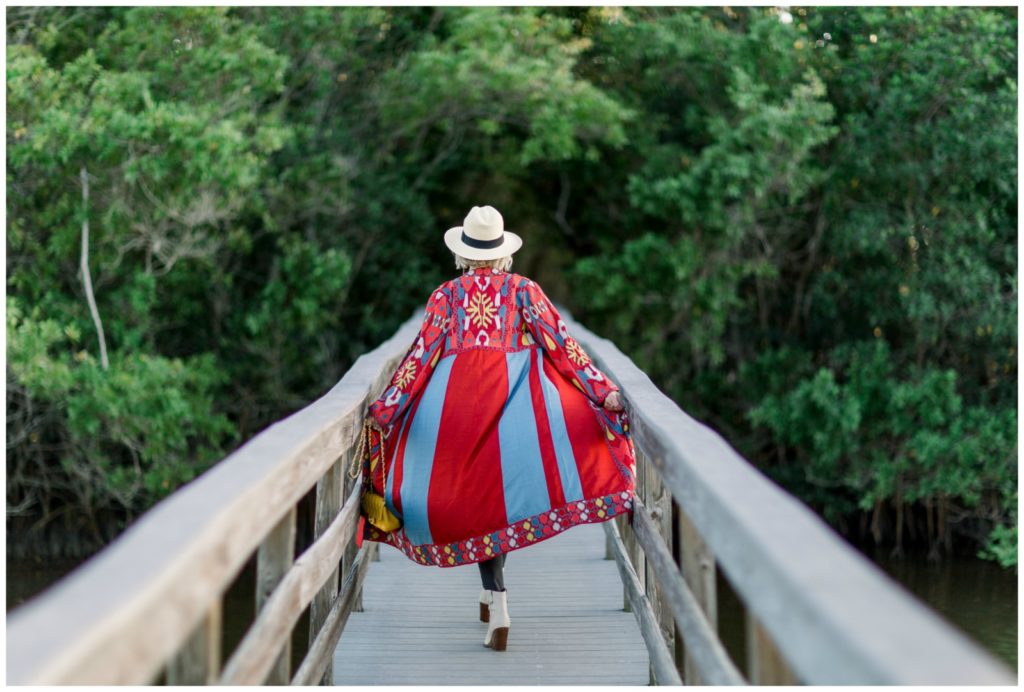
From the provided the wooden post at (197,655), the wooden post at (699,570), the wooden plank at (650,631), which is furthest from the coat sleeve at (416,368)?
the wooden post at (197,655)

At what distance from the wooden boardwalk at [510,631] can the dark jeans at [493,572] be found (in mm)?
200

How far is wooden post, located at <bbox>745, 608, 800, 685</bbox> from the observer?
5.40ft

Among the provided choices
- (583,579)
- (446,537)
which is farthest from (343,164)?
(446,537)

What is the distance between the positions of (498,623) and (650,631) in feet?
1.81

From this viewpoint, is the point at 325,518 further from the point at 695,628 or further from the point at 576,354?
the point at 695,628

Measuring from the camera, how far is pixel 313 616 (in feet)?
10.2

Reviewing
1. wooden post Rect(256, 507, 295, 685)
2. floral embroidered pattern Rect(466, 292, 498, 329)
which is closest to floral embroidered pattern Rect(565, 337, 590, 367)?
floral embroidered pattern Rect(466, 292, 498, 329)

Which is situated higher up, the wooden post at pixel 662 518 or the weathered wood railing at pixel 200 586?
the weathered wood railing at pixel 200 586

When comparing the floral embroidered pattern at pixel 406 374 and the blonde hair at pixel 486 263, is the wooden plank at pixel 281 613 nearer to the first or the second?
the floral embroidered pattern at pixel 406 374

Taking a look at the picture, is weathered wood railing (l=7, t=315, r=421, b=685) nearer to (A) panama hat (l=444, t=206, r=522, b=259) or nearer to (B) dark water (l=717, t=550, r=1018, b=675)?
(A) panama hat (l=444, t=206, r=522, b=259)

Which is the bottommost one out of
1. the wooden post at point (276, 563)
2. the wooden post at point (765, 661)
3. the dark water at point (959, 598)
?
the dark water at point (959, 598)

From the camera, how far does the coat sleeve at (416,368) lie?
11.1 feet

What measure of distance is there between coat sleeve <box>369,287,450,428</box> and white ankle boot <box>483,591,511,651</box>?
576 mm

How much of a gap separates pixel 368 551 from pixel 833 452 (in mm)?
8330
